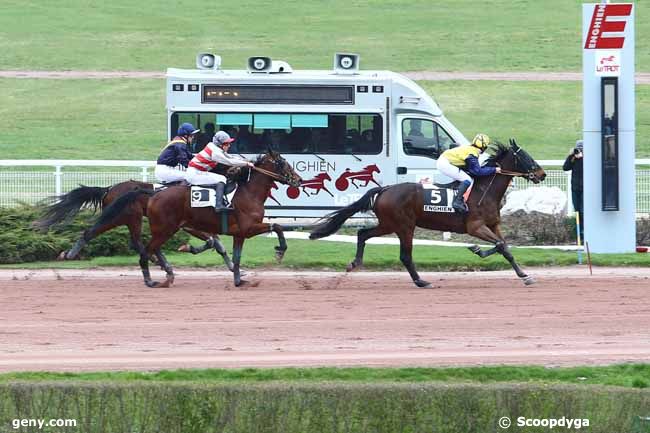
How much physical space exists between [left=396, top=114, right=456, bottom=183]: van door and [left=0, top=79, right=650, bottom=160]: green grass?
12144 mm

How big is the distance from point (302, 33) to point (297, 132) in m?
28.9

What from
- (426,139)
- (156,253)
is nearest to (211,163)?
(156,253)

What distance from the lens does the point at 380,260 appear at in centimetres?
1914

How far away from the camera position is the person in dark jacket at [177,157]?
1761cm

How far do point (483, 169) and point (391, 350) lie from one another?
521 centimetres

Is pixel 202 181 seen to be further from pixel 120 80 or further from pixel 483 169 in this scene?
pixel 120 80

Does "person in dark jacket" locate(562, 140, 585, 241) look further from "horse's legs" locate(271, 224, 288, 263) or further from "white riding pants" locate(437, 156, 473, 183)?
"horse's legs" locate(271, 224, 288, 263)

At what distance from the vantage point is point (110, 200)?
1788 centimetres

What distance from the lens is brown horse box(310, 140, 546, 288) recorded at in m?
17.0

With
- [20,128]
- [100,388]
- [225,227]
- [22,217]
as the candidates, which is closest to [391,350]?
[100,388]

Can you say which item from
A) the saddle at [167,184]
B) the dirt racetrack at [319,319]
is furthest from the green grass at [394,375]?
the saddle at [167,184]

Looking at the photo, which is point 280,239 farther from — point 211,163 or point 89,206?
point 89,206

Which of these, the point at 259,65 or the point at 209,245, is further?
the point at 259,65

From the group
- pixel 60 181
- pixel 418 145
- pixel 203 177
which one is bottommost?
pixel 60 181
